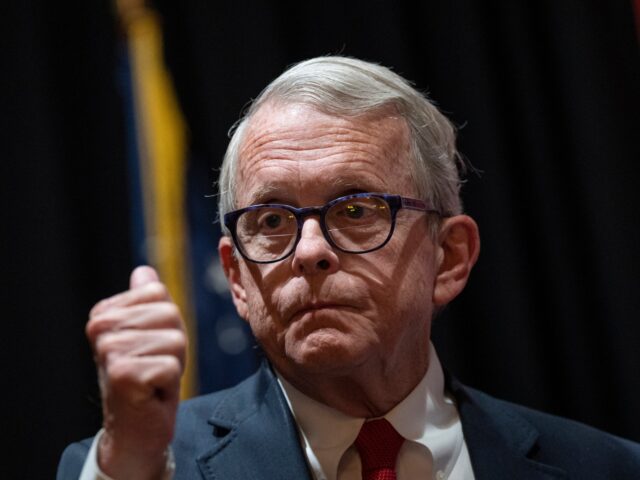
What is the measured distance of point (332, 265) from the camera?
1643 mm

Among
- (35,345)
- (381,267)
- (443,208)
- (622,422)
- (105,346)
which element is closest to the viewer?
(105,346)

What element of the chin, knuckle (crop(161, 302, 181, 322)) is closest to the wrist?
knuckle (crop(161, 302, 181, 322))

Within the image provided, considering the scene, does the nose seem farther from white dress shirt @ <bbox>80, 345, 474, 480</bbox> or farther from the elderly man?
white dress shirt @ <bbox>80, 345, 474, 480</bbox>

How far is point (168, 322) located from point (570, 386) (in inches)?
Result: 65.9

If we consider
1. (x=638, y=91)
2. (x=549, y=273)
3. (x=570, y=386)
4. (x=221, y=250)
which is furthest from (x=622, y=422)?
(x=221, y=250)

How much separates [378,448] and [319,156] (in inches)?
23.8

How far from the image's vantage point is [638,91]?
8.53 ft

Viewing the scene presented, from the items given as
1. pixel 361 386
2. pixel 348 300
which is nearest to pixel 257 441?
pixel 361 386

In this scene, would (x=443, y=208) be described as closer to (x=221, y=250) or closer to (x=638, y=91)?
(x=221, y=250)

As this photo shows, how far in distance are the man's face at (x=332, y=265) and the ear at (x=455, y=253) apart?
50 millimetres

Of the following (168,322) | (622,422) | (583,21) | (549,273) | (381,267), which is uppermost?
(583,21)

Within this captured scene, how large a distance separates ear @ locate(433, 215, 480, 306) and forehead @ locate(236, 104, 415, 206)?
18 centimetres

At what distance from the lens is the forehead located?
1700 mm

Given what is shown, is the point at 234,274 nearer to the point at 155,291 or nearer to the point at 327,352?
the point at 327,352
